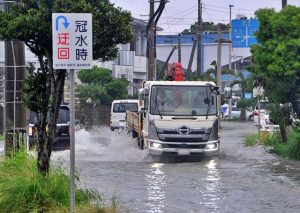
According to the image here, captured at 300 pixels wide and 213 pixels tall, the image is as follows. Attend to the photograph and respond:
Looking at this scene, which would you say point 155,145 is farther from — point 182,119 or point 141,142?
point 141,142

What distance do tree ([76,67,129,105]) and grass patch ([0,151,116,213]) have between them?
3896cm

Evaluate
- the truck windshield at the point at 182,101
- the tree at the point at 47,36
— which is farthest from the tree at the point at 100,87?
the tree at the point at 47,36

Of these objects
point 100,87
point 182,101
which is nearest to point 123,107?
point 100,87

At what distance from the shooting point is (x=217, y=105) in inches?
924

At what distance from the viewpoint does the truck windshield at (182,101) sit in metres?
23.0

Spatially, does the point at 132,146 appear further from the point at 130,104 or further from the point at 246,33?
the point at 246,33

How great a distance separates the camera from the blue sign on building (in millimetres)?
46500

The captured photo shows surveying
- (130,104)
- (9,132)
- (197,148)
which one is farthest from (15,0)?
(130,104)

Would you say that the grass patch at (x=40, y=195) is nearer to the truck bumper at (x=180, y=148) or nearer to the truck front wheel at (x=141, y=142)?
the truck bumper at (x=180, y=148)

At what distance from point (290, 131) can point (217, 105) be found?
427cm

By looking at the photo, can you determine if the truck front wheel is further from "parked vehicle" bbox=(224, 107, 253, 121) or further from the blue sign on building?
"parked vehicle" bbox=(224, 107, 253, 121)

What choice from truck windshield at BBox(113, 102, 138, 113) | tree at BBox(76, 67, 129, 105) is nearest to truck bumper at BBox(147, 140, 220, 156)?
truck windshield at BBox(113, 102, 138, 113)

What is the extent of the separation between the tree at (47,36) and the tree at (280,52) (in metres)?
10.2

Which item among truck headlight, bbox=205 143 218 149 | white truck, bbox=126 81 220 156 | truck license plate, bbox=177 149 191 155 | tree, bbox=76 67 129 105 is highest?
tree, bbox=76 67 129 105
